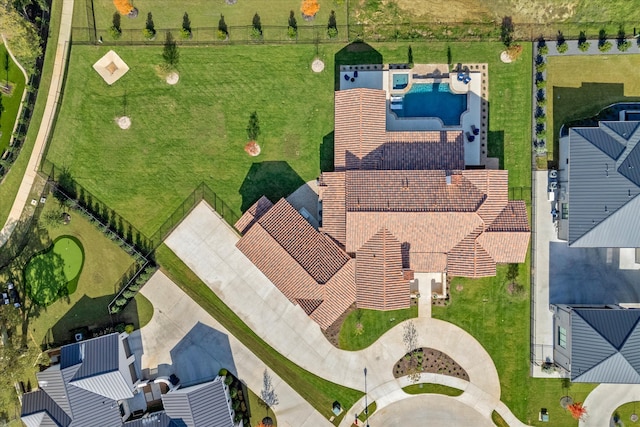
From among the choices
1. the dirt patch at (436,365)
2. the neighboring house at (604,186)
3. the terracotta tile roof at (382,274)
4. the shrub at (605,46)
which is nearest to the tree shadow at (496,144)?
the neighboring house at (604,186)

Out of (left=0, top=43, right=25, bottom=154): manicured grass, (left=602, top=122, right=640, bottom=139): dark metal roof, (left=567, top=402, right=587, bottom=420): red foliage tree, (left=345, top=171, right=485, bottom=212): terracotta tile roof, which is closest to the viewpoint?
(left=602, top=122, right=640, bottom=139): dark metal roof

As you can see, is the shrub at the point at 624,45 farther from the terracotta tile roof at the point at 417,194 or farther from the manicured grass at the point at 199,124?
the terracotta tile roof at the point at 417,194

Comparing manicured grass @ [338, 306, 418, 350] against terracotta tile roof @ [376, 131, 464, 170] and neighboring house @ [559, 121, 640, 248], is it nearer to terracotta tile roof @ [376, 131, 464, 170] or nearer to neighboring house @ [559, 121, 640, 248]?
terracotta tile roof @ [376, 131, 464, 170]

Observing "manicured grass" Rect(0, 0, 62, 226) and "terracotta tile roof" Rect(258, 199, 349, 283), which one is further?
"manicured grass" Rect(0, 0, 62, 226)

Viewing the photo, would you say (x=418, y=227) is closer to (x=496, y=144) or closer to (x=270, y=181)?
(x=496, y=144)

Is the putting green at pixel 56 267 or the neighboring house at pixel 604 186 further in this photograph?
the putting green at pixel 56 267

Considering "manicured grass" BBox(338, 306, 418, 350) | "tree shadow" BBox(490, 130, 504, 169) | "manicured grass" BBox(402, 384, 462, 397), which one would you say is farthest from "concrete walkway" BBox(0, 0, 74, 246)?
"manicured grass" BBox(402, 384, 462, 397)
